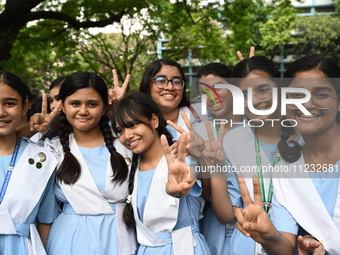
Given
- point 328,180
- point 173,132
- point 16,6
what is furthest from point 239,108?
point 16,6

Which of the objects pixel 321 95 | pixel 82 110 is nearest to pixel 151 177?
pixel 82 110

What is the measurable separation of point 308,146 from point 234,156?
17.7 inches

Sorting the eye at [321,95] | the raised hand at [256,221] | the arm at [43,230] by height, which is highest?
the eye at [321,95]

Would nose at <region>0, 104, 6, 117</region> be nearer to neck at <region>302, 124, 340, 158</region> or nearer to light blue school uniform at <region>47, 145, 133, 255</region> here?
light blue school uniform at <region>47, 145, 133, 255</region>

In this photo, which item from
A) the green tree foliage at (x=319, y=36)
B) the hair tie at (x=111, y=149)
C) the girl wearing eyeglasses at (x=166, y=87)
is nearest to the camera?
the hair tie at (x=111, y=149)

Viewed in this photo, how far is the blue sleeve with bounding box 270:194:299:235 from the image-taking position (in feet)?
6.48

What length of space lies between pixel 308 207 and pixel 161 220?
32.5 inches

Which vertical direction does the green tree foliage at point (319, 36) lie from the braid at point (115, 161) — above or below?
above

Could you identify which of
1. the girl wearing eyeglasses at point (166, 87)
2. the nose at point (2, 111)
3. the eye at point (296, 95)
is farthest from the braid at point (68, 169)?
the eye at point (296, 95)

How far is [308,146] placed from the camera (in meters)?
2.15

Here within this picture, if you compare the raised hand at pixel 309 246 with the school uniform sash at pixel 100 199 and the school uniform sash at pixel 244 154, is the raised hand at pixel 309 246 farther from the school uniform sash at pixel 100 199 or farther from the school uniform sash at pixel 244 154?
the school uniform sash at pixel 100 199

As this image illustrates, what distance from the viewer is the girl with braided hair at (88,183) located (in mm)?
2387

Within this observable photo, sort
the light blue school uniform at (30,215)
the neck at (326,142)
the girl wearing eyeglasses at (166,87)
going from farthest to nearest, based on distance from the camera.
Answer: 1. the girl wearing eyeglasses at (166,87)
2. the light blue school uniform at (30,215)
3. the neck at (326,142)

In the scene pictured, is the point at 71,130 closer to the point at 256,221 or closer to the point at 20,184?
the point at 20,184
